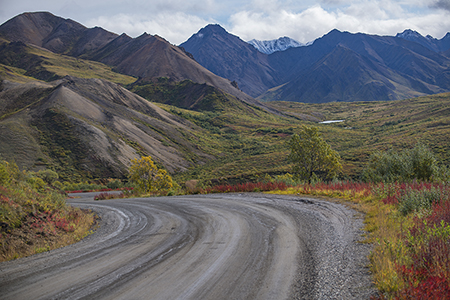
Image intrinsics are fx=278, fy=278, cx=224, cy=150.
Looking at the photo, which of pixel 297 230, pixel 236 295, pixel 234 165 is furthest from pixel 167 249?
pixel 234 165

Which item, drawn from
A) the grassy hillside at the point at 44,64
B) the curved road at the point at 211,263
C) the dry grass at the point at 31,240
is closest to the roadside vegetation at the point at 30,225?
the dry grass at the point at 31,240

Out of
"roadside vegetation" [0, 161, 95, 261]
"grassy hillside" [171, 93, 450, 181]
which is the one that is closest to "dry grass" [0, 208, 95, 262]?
"roadside vegetation" [0, 161, 95, 261]

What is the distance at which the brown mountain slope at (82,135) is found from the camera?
4372 centimetres

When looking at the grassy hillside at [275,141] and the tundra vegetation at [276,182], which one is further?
the grassy hillside at [275,141]

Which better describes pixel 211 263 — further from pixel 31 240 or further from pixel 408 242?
pixel 31 240

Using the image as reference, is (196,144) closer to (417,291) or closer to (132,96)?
(132,96)

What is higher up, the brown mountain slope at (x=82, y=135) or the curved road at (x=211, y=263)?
the brown mountain slope at (x=82, y=135)

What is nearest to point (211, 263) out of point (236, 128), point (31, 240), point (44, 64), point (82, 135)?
point (31, 240)

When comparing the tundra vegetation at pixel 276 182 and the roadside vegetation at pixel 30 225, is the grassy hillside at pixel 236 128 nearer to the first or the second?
the tundra vegetation at pixel 276 182

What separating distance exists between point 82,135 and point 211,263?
5137 cm

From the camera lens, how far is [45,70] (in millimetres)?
143875

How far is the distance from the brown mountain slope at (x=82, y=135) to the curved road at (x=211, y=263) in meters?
39.5

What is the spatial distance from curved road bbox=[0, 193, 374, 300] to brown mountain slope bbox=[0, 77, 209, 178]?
3951 cm

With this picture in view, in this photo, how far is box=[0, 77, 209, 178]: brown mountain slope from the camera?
43719 mm
